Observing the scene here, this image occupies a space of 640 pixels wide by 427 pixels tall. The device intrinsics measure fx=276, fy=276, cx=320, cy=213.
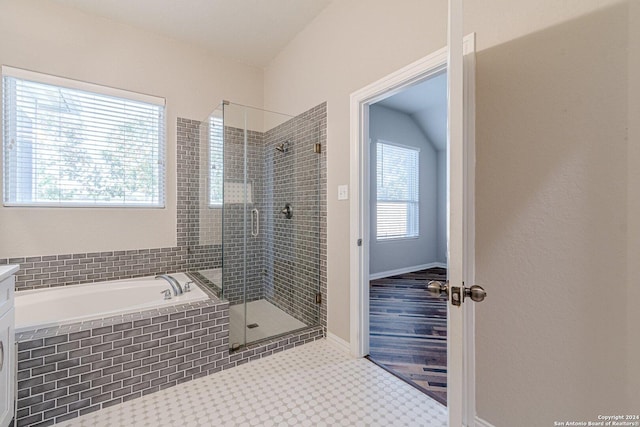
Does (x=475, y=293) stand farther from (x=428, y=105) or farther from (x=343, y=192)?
(x=428, y=105)

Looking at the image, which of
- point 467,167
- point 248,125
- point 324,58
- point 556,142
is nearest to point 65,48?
point 248,125

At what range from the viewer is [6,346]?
4.03 feet

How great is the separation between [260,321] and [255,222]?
917 mm

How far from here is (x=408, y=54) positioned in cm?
172

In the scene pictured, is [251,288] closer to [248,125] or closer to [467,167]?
[248,125]

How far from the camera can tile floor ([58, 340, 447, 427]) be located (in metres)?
1.49

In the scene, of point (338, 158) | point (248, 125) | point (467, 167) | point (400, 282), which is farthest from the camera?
point (400, 282)

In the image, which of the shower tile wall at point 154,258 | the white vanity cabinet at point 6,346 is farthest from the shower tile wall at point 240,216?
the white vanity cabinet at point 6,346

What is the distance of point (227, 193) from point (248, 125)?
70cm

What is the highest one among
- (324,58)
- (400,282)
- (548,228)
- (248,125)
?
(324,58)

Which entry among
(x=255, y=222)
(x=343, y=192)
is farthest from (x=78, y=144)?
(x=343, y=192)

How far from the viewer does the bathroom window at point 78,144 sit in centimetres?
215

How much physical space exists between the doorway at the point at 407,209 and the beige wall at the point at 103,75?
7.11 ft

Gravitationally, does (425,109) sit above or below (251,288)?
above
